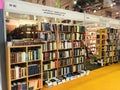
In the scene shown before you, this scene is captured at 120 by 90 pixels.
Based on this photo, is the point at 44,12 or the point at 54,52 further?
the point at 54,52

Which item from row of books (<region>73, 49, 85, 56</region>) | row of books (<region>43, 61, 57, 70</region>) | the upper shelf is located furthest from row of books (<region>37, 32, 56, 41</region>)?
row of books (<region>73, 49, 85, 56</region>)

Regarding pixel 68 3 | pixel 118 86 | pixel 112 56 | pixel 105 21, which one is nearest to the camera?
pixel 118 86

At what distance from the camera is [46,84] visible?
5277mm

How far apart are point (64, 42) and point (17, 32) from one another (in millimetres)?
1961

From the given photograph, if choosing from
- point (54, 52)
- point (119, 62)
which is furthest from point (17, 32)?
point (119, 62)

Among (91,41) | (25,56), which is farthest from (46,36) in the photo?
(91,41)

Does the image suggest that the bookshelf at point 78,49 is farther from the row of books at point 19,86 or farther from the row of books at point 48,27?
the row of books at point 19,86

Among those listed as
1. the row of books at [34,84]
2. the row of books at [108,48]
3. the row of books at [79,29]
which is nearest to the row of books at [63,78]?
the row of books at [34,84]

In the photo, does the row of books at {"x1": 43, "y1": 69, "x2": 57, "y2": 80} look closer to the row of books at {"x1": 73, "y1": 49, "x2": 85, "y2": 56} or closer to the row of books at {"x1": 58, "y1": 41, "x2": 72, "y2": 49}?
the row of books at {"x1": 58, "y1": 41, "x2": 72, "y2": 49}

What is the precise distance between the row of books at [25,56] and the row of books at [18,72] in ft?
0.68

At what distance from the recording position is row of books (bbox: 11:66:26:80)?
4154 millimetres

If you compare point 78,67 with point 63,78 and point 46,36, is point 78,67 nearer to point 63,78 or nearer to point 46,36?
point 63,78

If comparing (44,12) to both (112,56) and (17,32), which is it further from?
(112,56)

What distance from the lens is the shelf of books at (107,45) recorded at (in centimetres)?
905
